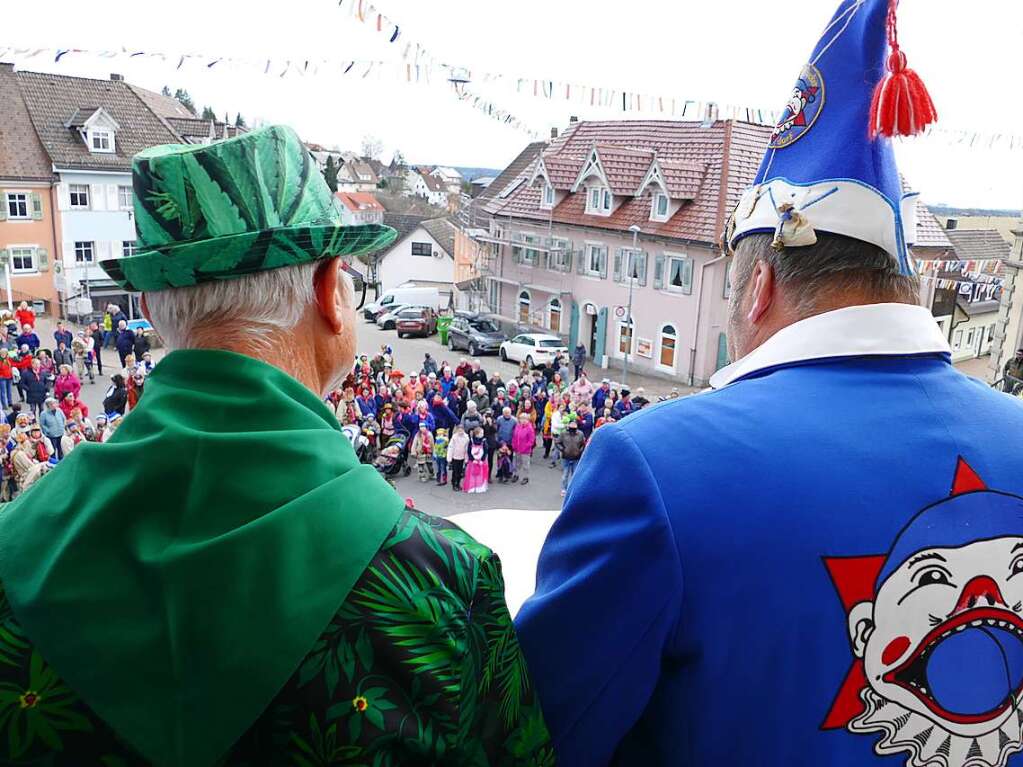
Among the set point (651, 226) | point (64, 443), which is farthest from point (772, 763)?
point (651, 226)

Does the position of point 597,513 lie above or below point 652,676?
above

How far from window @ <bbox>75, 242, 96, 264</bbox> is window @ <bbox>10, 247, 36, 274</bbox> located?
1301 millimetres

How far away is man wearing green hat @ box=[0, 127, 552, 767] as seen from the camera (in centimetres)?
108

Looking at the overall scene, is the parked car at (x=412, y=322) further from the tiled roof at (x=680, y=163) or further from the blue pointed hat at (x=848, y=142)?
the blue pointed hat at (x=848, y=142)

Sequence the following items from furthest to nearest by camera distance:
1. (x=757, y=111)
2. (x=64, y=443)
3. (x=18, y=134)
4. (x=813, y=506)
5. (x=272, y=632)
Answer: (x=18, y=134), (x=64, y=443), (x=757, y=111), (x=813, y=506), (x=272, y=632)

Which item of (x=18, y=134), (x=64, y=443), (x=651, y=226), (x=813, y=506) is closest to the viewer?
(x=813, y=506)

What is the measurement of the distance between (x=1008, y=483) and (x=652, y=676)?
645 mm

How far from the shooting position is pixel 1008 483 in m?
1.37

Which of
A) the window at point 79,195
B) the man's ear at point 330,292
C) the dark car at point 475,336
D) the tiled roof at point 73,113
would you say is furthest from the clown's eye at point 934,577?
the window at point 79,195

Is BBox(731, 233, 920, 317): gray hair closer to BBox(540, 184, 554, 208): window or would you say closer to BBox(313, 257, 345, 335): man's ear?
BBox(313, 257, 345, 335): man's ear

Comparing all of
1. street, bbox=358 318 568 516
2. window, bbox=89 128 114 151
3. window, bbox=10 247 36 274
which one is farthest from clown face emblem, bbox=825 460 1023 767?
window, bbox=10 247 36 274

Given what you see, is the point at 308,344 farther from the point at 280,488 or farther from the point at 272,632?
the point at 272,632

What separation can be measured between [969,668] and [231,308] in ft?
4.24

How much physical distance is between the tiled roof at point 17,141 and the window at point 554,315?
16163 millimetres
